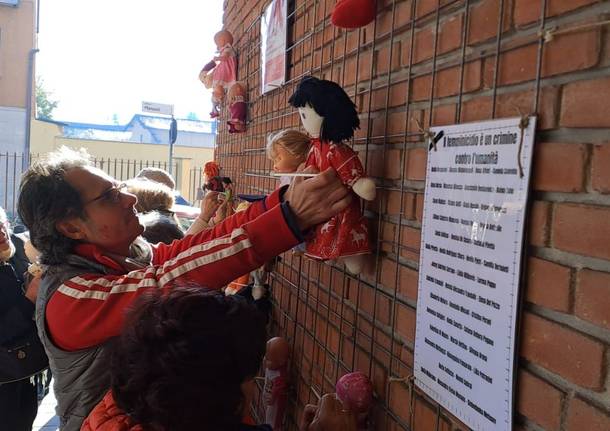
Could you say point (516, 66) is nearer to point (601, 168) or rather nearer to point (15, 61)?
point (601, 168)

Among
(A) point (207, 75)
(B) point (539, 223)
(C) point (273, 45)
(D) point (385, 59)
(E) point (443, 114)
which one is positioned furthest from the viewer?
(A) point (207, 75)

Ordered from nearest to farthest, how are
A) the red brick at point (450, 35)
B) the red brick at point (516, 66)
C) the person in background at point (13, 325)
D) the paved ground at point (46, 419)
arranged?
the red brick at point (516, 66)
the red brick at point (450, 35)
the person in background at point (13, 325)
the paved ground at point (46, 419)

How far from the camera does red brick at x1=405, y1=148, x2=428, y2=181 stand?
1061 millimetres

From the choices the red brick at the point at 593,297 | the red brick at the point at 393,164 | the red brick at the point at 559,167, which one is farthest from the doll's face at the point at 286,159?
the red brick at the point at 593,297

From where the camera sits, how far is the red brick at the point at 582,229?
66 centimetres

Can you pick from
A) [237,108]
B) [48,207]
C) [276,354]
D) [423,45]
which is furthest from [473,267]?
[237,108]

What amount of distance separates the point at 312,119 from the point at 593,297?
2.42 ft

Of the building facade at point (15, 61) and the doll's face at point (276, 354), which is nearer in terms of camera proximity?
the doll's face at point (276, 354)

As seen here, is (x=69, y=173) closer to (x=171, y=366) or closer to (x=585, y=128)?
(x=171, y=366)

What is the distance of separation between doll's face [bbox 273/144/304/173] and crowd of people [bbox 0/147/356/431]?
0.07 meters

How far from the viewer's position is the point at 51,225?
4.50 ft

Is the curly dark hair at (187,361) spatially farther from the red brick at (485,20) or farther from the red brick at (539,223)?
the red brick at (485,20)

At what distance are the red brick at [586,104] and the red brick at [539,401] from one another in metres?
0.40

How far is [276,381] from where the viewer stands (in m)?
1.76
